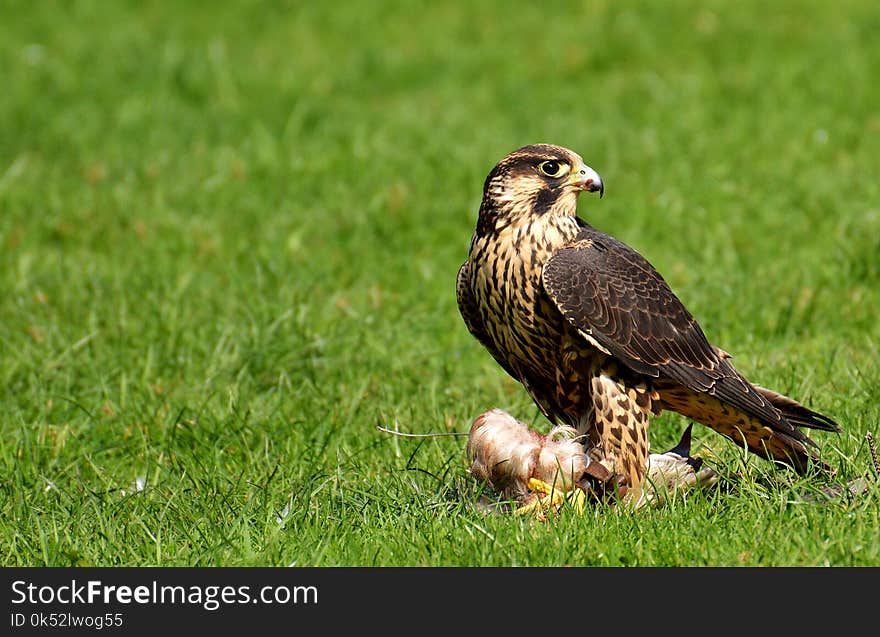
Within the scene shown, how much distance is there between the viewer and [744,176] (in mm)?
8078

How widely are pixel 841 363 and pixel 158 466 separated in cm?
279

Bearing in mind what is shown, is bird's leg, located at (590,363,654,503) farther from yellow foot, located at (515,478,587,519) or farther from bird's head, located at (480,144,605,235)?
bird's head, located at (480,144,605,235)

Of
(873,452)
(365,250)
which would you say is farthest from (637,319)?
(365,250)

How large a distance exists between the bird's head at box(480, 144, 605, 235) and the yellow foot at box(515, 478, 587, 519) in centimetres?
85

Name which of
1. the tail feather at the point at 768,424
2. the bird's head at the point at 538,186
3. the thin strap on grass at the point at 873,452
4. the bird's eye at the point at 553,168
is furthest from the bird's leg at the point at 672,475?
the bird's eye at the point at 553,168

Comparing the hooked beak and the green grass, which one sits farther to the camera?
the hooked beak

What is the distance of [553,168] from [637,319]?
557 mm

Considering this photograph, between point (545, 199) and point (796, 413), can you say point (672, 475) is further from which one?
point (545, 199)

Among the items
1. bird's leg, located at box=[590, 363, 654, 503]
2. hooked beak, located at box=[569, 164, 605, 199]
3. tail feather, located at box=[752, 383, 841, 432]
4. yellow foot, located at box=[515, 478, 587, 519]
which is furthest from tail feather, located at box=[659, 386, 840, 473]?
hooked beak, located at box=[569, 164, 605, 199]

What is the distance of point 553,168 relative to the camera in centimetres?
434

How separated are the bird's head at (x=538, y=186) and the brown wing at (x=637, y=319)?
0.15m

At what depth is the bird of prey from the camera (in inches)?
166
